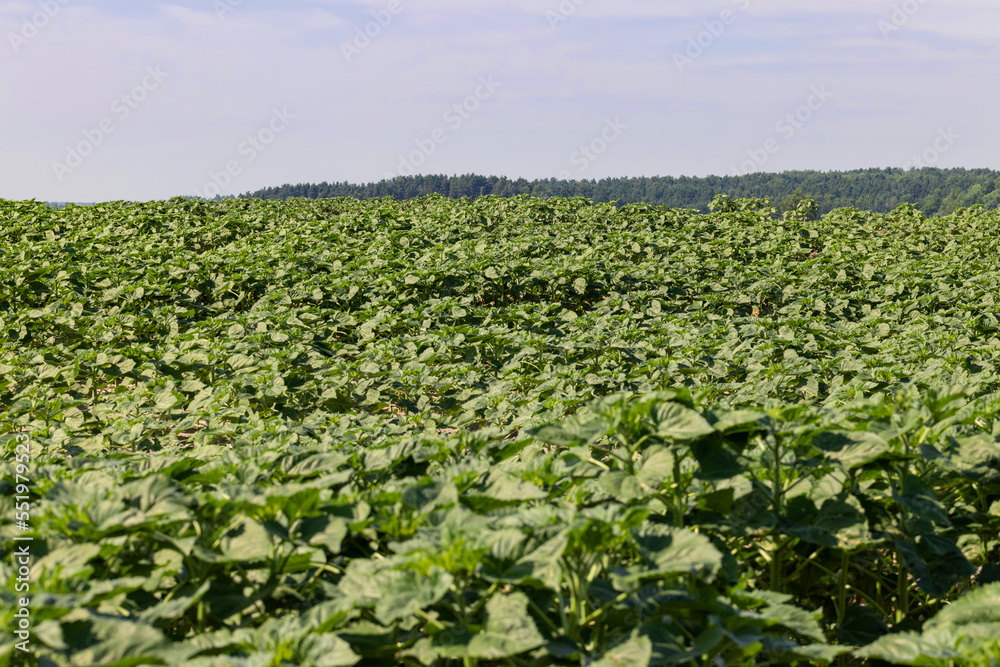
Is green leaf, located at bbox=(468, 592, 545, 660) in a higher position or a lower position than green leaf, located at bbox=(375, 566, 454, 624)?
lower

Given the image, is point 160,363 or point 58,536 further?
point 160,363

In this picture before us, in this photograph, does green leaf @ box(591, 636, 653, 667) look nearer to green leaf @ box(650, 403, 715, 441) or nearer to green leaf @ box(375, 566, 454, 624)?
green leaf @ box(375, 566, 454, 624)

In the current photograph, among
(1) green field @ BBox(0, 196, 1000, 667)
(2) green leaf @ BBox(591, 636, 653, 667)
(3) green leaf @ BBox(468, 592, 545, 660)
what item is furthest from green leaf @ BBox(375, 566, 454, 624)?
(2) green leaf @ BBox(591, 636, 653, 667)

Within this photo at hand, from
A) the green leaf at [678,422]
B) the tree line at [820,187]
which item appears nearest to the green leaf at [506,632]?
the green leaf at [678,422]

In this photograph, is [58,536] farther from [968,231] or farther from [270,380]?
[968,231]

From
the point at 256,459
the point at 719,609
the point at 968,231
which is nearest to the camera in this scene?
the point at 719,609

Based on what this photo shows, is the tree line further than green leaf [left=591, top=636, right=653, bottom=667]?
Yes

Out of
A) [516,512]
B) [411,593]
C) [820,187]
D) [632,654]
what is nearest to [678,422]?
[516,512]

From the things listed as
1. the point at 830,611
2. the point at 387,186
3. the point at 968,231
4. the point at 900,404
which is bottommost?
the point at 830,611

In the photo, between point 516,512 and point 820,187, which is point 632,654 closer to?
point 516,512

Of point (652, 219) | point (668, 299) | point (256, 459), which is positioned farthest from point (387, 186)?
point (256, 459)

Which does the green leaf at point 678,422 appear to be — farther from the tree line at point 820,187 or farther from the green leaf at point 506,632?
the tree line at point 820,187

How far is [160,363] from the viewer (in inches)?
261

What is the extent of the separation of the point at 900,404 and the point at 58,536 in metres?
3.21
